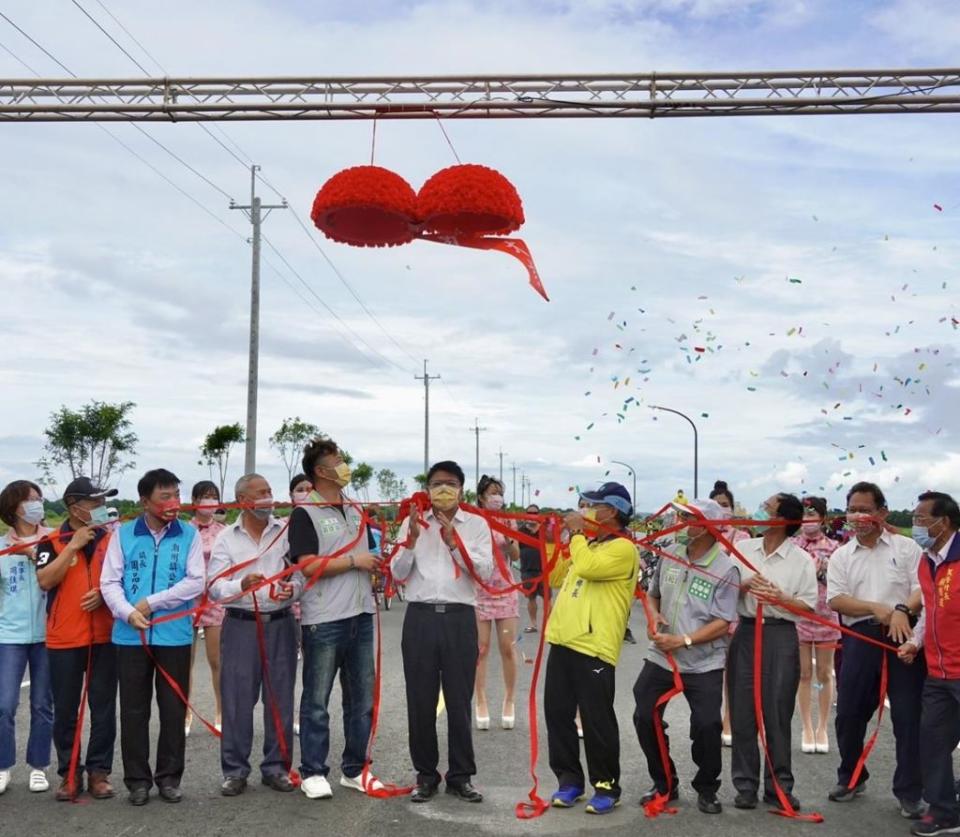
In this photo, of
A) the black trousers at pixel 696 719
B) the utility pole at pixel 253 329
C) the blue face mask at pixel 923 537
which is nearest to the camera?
the blue face mask at pixel 923 537

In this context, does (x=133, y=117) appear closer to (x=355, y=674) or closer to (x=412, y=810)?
(x=355, y=674)

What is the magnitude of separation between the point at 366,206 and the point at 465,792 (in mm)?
3582

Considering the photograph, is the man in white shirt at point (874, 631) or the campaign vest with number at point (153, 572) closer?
the man in white shirt at point (874, 631)

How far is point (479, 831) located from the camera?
584cm

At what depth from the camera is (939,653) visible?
19.7 feet

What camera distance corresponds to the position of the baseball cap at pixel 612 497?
21.2 feet

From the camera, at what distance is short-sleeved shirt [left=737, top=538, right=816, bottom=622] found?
21.8 ft

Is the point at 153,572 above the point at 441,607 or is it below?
above

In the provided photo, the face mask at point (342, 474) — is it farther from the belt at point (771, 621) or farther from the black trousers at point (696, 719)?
the belt at point (771, 621)

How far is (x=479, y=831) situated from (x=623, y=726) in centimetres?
324

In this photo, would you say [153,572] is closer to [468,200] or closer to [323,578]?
[323,578]

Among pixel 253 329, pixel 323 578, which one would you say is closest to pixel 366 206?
pixel 323 578

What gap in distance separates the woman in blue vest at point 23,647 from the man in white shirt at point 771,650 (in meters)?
4.15

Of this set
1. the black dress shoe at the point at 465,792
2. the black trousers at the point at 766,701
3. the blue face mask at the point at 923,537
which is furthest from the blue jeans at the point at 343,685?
the blue face mask at the point at 923,537
